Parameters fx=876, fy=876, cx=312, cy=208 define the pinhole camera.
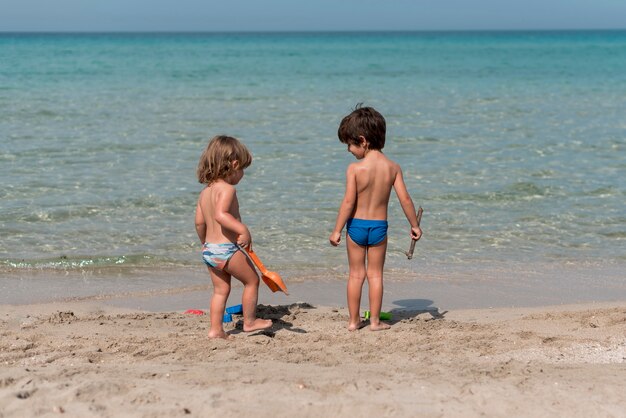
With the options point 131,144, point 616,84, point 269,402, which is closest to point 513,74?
point 616,84

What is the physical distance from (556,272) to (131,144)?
7.61 metres

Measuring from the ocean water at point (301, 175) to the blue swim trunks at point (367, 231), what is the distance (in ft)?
5.50

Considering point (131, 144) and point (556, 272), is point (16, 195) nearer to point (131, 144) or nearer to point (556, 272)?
point (131, 144)

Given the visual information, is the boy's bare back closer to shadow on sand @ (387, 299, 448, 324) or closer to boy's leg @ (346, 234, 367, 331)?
boy's leg @ (346, 234, 367, 331)

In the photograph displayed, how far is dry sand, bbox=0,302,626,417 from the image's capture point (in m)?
3.68

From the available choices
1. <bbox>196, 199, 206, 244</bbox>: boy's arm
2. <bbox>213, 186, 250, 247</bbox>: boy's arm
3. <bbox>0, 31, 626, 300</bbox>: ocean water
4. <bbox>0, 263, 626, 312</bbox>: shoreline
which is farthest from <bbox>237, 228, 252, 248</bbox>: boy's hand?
<bbox>0, 31, 626, 300</bbox>: ocean water

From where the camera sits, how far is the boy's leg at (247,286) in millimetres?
5059

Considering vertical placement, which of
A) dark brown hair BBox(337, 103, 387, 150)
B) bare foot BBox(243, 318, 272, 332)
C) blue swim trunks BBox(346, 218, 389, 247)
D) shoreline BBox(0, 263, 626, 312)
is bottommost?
shoreline BBox(0, 263, 626, 312)

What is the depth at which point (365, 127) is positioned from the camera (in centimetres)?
521

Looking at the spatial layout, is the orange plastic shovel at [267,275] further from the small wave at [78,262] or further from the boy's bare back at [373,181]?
the small wave at [78,262]

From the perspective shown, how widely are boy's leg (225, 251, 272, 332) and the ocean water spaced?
174 cm

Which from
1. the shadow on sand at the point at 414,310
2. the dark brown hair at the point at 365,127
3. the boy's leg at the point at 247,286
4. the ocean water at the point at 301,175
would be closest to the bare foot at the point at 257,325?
the boy's leg at the point at 247,286

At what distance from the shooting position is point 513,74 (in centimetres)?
2984

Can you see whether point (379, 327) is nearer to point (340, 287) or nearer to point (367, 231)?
point (367, 231)
